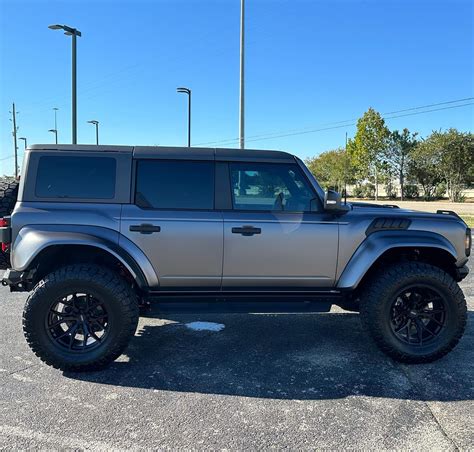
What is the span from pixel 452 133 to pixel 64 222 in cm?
3400

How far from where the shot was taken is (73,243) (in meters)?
3.59

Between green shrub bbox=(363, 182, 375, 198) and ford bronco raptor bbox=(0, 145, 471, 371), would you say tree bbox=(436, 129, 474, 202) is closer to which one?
green shrub bbox=(363, 182, 375, 198)

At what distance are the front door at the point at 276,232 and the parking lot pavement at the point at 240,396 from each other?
0.75 m

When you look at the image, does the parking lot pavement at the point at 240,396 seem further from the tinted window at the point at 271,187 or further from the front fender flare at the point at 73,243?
the tinted window at the point at 271,187

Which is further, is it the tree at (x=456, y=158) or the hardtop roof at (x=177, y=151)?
the tree at (x=456, y=158)

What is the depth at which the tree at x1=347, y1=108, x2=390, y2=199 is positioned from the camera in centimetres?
3644

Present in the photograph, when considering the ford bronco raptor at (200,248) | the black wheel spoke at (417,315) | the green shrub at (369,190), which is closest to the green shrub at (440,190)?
the green shrub at (369,190)

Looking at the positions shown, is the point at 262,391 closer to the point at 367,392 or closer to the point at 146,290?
the point at 367,392

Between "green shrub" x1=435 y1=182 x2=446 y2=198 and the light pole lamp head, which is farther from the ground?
the light pole lamp head

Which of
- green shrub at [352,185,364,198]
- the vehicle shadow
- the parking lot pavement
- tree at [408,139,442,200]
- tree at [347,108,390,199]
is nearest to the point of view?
the parking lot pavement

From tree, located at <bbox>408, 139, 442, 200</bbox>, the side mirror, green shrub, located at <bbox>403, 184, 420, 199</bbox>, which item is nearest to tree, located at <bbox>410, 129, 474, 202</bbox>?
tree, located at <bbox>408, 139, 442, 200</bbox>

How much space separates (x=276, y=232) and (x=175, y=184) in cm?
98

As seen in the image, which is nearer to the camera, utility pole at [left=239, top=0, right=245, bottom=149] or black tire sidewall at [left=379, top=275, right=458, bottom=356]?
black tire sidewall at [left=379, top=275, right=458, bottom=356]

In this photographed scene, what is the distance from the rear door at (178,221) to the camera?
147 inches
